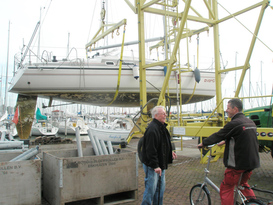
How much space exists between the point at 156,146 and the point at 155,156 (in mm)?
131

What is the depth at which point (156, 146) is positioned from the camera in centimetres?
290

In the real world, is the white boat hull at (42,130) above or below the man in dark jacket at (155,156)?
below

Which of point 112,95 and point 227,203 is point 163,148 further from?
point 112,95

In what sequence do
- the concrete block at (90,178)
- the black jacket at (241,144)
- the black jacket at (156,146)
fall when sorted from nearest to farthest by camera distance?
the black jacket at (241,144) < the black jacket at (156,146) < the concrete block at (90,178)

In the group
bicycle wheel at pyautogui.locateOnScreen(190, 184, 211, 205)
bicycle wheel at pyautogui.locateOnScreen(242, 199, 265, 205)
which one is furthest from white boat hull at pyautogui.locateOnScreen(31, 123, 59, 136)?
bicycle wheel at pyautogui.locateOnScreen(242, 199, 265, 205)

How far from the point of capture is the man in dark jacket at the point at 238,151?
8.11 ft

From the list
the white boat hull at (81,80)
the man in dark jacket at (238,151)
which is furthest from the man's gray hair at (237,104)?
the white boat hull at (81,80)

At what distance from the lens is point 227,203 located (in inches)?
102

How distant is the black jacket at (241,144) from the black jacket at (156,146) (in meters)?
0.67

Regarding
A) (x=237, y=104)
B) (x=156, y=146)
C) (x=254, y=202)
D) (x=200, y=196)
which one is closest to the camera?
(x=254, y=202)

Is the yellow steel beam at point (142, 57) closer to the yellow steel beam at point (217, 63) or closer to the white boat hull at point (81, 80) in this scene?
the white boat hull at point (81, 80)

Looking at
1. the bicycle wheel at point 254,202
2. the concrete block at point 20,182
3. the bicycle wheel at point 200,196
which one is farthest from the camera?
the concrete block at point 20,182

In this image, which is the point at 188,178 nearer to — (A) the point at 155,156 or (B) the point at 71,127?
(A) the point at 155,156

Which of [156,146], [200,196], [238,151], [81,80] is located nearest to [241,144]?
[238,151]
